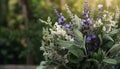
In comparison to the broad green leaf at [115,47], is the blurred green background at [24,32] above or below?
above

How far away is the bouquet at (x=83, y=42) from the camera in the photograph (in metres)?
3.94

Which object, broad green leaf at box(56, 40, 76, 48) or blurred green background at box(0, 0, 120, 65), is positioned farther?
blurred green background at box(0, 0, 120, 65)

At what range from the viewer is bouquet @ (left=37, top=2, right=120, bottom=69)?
12.9 ft

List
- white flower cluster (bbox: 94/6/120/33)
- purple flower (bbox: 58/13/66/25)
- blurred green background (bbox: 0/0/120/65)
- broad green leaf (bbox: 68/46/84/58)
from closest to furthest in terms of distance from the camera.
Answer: broad green leaf (bbox: 68/46/84/58), white flower cluster (bbox: 94/6/120/33), purple flower (bbox: 58/13/66/25), blurred green background (bbox: 0/0/120/65)

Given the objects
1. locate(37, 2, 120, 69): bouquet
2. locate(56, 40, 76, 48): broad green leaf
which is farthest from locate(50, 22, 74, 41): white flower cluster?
locate(56, 40, 76, 48): broad green leaf

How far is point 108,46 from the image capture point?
4.05 metres

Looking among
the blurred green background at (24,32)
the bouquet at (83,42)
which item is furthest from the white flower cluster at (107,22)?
the blurred green background at (24,32)

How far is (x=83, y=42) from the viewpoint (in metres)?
3.91

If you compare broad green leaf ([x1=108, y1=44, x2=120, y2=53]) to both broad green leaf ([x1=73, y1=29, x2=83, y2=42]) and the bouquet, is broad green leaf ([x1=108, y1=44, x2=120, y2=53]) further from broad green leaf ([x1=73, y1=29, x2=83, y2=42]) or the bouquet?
broad green leaf ([x1=73, y1=29, x2=83, y2=42])

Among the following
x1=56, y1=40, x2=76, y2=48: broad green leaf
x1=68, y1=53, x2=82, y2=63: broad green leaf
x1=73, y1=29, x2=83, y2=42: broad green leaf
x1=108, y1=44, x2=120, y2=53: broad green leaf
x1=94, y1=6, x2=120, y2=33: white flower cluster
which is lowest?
x1=68, y1=53, x2=82, y2=63: broad green leaf

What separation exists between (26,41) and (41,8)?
947 mm

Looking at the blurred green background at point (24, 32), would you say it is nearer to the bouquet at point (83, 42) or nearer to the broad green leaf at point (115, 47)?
the bouquet at point (83, 42)

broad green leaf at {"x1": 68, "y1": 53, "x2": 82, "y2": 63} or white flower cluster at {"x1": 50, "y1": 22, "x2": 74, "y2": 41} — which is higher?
white flower cluster at {"x1": 50, "y1": 22, "x2": 74, "y2": 41}

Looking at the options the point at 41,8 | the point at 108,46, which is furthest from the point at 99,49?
the point at 41,8
